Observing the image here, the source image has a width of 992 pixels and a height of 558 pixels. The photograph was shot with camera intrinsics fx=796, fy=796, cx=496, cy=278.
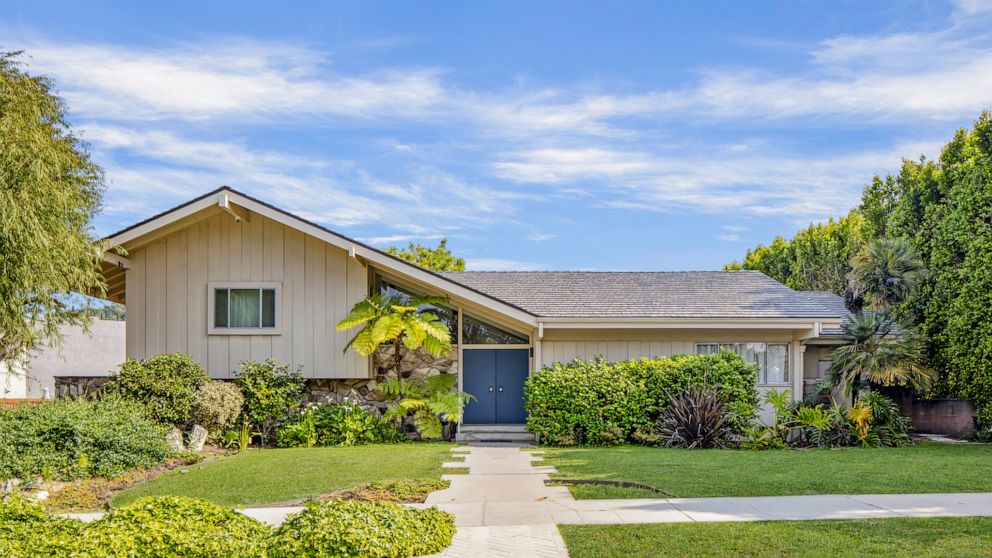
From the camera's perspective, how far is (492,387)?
1678cm

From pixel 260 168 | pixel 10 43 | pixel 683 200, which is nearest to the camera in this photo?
pixel 10 43

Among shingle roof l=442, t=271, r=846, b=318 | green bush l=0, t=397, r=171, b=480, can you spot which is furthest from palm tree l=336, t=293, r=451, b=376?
green bush l=0, t=397, r=171, b=480

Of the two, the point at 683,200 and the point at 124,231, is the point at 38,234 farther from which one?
the point at 683,200

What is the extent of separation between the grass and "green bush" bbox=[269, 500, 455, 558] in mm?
1177

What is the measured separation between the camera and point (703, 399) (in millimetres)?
14477

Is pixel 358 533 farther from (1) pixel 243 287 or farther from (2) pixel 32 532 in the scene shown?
(1) pixel 243 287

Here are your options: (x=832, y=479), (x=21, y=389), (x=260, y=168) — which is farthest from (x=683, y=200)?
(x=21, y=389)

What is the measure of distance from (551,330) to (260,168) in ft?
25.4

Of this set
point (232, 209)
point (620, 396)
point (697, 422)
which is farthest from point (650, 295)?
point (232, 209)

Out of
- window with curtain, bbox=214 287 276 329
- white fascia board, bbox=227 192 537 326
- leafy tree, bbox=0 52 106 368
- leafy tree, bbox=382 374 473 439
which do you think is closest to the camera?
leafy tree, bbox=0 52 106 368

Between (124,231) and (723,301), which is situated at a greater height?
(124,231)

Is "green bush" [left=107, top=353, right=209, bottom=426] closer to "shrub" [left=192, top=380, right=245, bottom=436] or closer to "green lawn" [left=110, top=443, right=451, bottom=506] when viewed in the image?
"shrub" [left=192, top=380, right=245, bottom=436]

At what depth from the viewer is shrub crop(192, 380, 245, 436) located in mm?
13992

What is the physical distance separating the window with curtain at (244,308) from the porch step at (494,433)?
4.43 meters
